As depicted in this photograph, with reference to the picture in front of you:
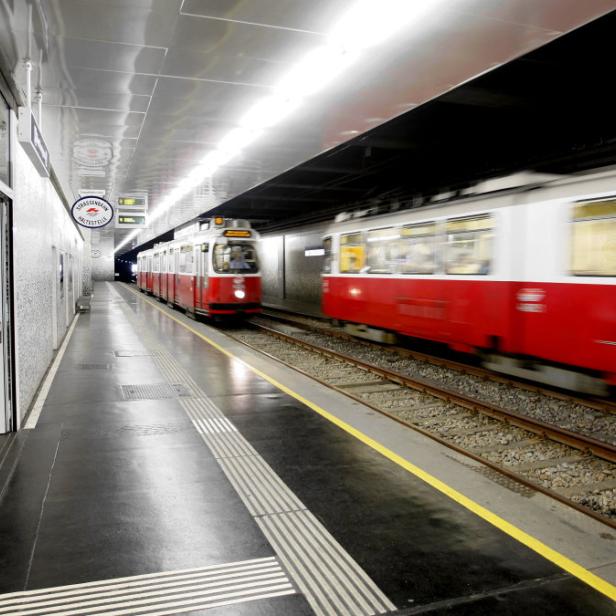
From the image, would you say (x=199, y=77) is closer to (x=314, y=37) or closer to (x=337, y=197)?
(x=314, y=37)

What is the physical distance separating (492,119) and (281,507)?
9.10 meters

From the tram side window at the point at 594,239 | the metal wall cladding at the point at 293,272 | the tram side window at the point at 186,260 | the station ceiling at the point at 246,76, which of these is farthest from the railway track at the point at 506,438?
the metal wall cladding at the point at 293,272

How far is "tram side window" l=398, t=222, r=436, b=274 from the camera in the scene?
32.5 feet

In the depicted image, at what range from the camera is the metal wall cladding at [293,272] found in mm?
24078

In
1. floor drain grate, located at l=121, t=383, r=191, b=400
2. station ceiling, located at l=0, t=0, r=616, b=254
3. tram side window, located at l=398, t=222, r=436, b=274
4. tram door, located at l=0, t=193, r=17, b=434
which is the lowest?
floor drain grate, located at l=121, t=383, r=191, b=400

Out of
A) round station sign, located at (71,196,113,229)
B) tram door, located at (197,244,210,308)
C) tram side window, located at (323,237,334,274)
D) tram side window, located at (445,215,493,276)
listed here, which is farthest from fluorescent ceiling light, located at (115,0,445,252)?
tram door, located at (197,244,210,308)

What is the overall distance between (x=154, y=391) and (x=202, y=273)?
9489mm

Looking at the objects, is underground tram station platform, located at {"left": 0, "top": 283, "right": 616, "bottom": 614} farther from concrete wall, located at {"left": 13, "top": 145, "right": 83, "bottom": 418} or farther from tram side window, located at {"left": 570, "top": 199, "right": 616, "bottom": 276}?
tram side window, located at {"left": 570, "top": 199, "right": 616, "bottom": 276}

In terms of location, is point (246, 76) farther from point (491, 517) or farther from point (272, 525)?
point (491, 517)

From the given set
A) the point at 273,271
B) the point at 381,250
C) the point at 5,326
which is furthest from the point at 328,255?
the point at 273,271

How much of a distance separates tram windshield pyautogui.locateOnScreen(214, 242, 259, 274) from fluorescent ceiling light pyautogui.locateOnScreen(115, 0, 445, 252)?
6092 millimetres

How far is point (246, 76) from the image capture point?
6.86 metres

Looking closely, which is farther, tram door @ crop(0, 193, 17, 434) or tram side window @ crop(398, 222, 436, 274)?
tram side window @ crop(398, 222, 436, 274)

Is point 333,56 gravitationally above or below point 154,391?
above
